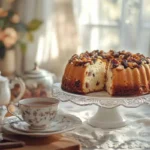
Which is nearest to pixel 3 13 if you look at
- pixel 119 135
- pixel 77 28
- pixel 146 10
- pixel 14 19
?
pixel 14 19

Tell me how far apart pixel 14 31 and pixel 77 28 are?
1.00 ft

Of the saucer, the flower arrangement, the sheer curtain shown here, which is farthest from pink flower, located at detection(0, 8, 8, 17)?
the saucer

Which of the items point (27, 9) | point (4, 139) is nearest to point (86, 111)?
point (4, 139)

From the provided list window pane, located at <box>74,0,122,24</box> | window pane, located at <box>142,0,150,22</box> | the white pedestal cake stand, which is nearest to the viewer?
the white pedestal cake stand

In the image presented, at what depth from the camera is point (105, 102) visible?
1109mm

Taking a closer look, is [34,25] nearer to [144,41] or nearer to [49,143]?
[144,41]

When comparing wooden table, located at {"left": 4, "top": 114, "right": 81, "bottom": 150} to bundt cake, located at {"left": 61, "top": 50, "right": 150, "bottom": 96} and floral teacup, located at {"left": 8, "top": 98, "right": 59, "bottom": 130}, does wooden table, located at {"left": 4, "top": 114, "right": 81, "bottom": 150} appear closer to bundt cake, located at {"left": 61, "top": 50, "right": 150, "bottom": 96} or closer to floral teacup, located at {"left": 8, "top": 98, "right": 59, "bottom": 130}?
floral teacup, located at {"left": 8, "top": 98, "right": 59, "bottom": 130}

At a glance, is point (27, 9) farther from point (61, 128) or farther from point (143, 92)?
point (61, 128)

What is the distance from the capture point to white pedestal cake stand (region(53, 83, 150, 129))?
1.11 m

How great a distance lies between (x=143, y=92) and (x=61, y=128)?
364 mm

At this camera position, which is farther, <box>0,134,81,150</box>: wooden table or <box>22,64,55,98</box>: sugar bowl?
<box>22,64,55,98</box>: sugar bowl

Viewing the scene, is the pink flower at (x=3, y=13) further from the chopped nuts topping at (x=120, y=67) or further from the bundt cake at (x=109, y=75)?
the chopped nuts topping at (x=120, y=67)

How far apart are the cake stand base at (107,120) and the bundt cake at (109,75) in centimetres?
6

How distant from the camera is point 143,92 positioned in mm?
1200
